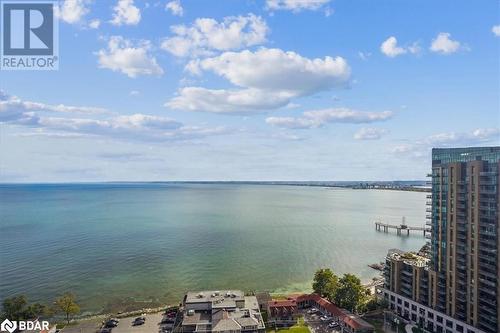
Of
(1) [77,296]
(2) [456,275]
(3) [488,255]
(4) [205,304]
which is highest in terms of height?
(3) [488,255]

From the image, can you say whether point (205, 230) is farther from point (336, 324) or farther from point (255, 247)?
point (336, 324)

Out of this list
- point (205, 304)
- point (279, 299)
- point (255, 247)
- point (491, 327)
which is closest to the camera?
point (491, 327)

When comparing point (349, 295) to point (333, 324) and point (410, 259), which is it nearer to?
point (333, 324)

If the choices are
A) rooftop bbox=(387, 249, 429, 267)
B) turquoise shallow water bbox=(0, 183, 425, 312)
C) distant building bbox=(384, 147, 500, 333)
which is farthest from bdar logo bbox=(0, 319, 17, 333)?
rooftop bbox=(387, 249, 429, 267)

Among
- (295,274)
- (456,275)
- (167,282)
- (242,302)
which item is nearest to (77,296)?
(167,282)

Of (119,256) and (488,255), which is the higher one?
(488,255)

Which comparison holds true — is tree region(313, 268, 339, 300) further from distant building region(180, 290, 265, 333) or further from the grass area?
distant building region(180, 290, 265, 333)

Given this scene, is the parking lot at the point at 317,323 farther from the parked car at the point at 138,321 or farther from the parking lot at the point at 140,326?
the parked car at the point at 138,321
